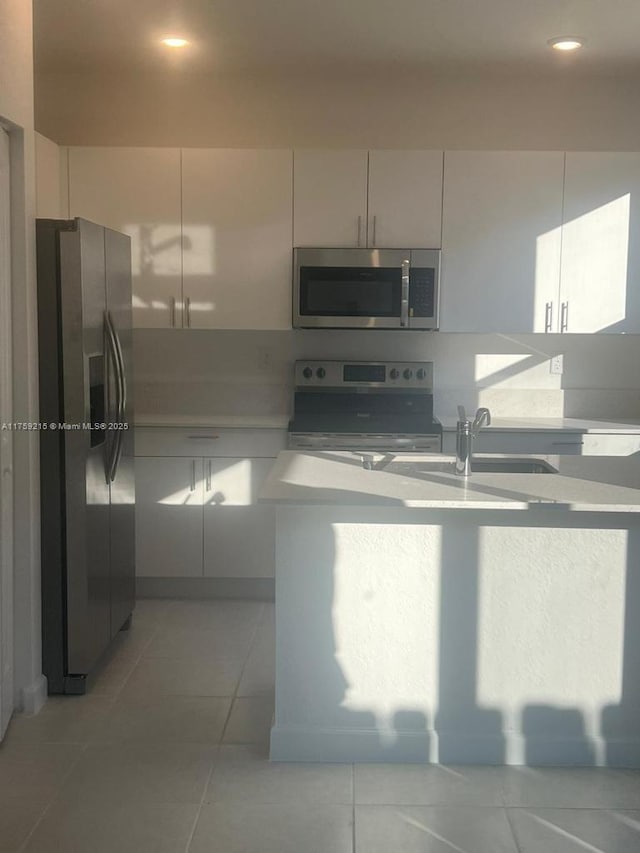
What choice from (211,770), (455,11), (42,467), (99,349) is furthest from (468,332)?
(211,770)

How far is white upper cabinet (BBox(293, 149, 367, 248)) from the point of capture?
4777 millimetres

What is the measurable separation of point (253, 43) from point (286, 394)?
182cm

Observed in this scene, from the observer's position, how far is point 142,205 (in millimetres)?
4801

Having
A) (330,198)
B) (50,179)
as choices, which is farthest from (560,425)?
(50,179)

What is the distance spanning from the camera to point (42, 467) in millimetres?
3432

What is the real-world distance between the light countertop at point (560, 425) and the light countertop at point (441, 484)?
3.68 ft

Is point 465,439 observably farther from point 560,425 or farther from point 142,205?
point 142,205

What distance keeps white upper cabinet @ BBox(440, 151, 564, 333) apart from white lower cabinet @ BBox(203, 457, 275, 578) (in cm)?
127

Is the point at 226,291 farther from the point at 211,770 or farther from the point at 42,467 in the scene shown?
the point at 211,770

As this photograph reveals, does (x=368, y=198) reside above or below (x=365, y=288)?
above

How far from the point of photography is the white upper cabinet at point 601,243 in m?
4.77

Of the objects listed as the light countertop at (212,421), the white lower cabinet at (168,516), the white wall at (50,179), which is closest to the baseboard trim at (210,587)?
the white lower cabinet at (168,516)

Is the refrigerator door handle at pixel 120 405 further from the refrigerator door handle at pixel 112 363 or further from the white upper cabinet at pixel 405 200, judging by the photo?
the white upper cabinet at pixel 405 200

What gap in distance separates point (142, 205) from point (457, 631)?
2867 millimetres
